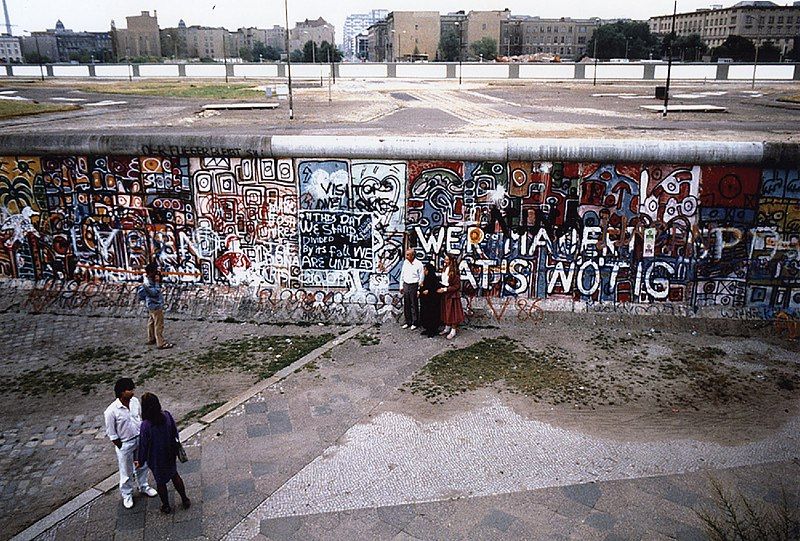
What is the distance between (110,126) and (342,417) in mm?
15361

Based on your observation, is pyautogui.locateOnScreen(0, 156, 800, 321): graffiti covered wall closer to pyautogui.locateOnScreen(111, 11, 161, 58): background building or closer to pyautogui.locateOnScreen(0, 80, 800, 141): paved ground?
pyautogui.locateOnScreen(0, 80, 800, 141): paved ground

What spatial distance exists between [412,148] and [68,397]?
684 centimetres

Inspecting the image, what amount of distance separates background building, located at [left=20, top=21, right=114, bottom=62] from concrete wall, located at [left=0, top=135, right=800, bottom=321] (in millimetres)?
130393

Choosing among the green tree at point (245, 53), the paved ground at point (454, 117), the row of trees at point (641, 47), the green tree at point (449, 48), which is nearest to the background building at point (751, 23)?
the row of trees at point (641, 47)

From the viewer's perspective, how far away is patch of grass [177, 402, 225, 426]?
839 centimetres

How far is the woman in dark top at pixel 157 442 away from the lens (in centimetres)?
632

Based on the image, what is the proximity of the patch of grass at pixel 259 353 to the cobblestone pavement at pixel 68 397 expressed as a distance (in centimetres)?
23

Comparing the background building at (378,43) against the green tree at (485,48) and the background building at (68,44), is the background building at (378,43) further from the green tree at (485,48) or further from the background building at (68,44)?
the background building at (68,44)

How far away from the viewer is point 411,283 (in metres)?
11.2

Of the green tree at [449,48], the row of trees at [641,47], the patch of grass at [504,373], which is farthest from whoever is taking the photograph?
the green tree at [449,48]

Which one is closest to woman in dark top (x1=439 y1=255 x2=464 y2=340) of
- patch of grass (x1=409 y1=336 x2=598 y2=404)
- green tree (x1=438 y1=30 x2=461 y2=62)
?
patch of grass (x1=409 y1=336 x2=598 y2=404)

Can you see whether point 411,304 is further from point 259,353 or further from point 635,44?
point 635,44

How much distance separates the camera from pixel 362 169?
1178cm

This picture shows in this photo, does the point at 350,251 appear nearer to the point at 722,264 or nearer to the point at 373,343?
the point at 373,343
